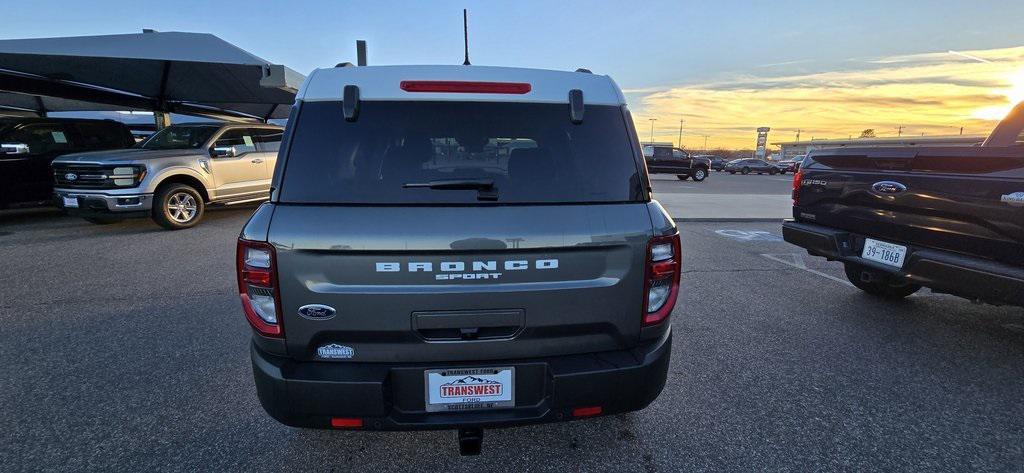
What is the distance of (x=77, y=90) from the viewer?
14.0 metres

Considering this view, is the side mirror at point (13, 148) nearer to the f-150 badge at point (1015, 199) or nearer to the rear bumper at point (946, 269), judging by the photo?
the rear bumper at point (946, 269)

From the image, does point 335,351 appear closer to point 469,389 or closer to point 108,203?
point 469,389

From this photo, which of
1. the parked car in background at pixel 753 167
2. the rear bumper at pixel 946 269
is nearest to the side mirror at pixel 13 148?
the rear bumper at pixel 946 269

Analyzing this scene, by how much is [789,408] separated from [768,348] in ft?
3.02

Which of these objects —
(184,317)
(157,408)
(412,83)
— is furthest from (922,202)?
(184,317)

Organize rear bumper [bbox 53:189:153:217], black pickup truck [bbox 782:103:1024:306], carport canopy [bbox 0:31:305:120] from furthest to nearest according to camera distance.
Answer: carport canopy [bbox 0:31:305:120]
rear bumper [bbox 53:189:153:217]
black pickup truck [bbox 782:103:1024:306]

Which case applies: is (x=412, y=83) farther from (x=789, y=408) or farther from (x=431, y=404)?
(x=789, y=408)

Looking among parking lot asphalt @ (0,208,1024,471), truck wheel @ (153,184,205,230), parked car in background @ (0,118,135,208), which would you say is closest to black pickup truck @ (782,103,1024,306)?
parking lot asphalt @ (0,208,1024,471)

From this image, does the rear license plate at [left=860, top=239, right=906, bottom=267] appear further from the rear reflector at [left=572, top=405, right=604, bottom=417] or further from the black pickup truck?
the rear reflector at [left=572, top=405, right=604, bottom=417]

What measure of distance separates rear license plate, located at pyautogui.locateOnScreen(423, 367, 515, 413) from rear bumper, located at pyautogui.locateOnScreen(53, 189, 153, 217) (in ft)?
26.3

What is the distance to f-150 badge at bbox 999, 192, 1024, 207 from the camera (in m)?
2.78

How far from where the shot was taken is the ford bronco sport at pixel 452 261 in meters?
1.72

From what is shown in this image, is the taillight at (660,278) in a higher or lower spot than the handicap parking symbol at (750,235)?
higher

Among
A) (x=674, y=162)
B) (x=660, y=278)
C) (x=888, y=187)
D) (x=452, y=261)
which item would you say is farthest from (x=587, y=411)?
(x=674, y=162)
